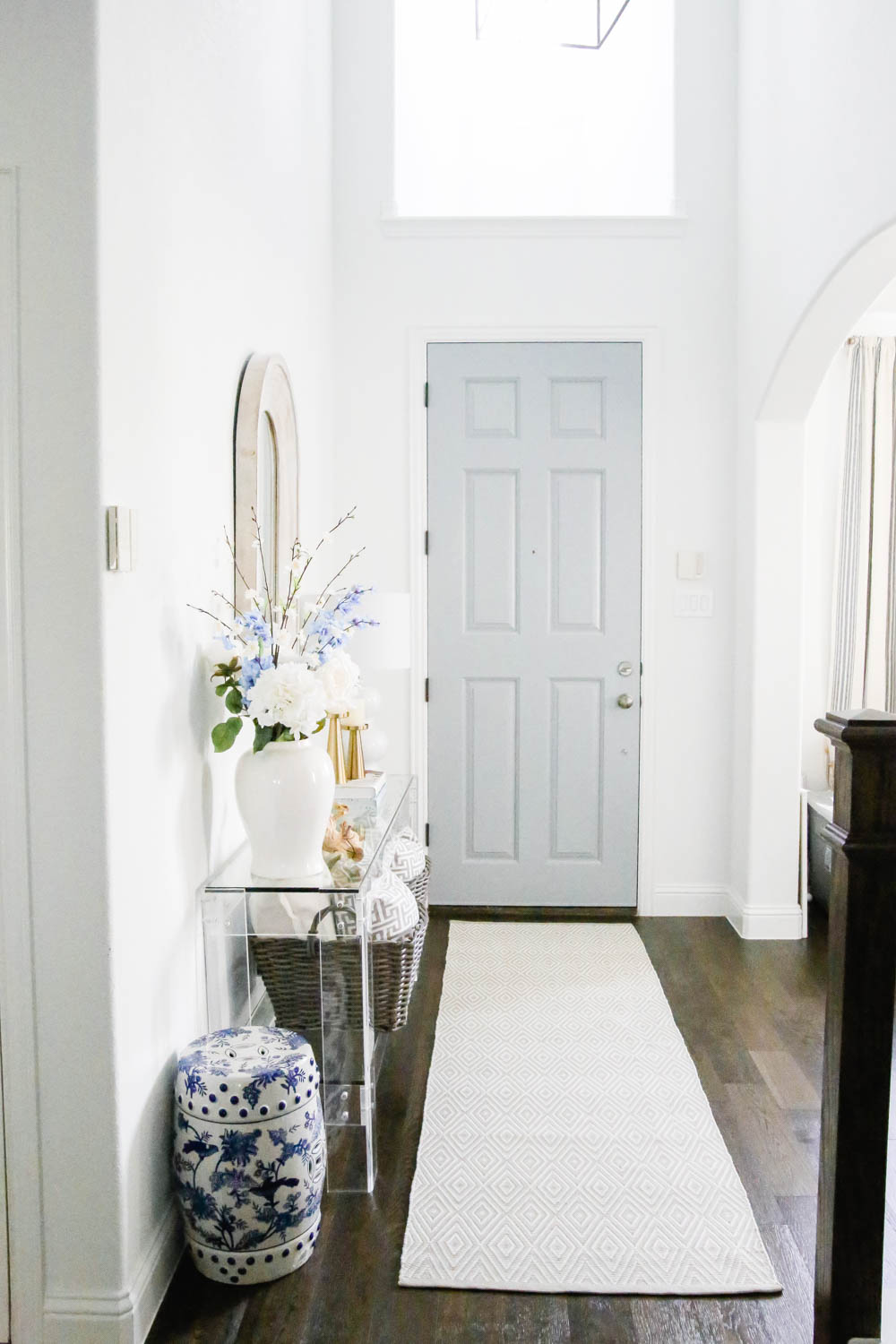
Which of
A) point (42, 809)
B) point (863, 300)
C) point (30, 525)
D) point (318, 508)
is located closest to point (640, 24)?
point (863, 300)

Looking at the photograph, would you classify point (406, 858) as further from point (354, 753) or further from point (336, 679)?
point (336, 679)

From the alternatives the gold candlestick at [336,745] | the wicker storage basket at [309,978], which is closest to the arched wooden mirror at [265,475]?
the gold candlestick at [336,745]

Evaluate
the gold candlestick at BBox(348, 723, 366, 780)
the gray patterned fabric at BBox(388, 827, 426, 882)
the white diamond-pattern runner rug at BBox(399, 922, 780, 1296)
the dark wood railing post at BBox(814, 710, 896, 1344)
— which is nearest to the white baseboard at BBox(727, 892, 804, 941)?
the white diamond-pattern runner rug at BBox(399, 922, 780, 1296)

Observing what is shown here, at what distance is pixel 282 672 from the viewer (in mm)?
2070

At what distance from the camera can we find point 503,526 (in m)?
4.05

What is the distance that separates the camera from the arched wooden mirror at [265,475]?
8.32 ft

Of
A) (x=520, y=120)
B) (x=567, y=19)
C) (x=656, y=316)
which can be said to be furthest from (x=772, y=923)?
(x=520, y=120)

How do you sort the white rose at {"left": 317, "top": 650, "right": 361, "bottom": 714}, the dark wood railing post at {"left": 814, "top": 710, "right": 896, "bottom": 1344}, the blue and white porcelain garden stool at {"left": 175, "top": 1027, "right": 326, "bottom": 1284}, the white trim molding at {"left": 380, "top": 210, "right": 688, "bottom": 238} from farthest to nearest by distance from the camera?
the white trim molding at {"left": 380, "top": 210, "right": 688, "bottom": 238}, the white rose at {"left": 317, "top": 650, "right": 361, "bottom": 714}, the blue and white porcelain garden stool at {"left": 175, "top": 1027, "right": 326, "bottom": 1284}, the dark wood railing post at {"left": 814, "top": 710, "right": 896, "bottom": 1344}

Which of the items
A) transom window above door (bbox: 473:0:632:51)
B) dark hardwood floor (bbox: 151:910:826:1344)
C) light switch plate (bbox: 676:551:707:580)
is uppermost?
transom window above door (bbox: 473:0:632:51)

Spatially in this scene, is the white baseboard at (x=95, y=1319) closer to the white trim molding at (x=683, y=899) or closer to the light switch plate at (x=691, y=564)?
the white trim molding at (x=683, y=899)

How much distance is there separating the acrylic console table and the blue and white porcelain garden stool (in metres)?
0.26

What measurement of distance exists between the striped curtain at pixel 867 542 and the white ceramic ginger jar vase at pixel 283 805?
2.91m

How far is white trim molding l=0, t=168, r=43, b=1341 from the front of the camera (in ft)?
5.26

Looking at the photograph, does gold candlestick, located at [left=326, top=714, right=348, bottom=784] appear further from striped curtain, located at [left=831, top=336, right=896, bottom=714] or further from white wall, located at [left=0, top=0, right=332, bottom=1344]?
striped curtain, located at [left=831, top=336, right=896, bottom=714]
